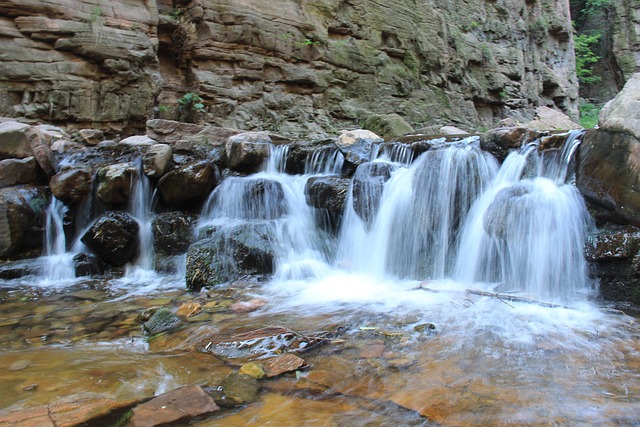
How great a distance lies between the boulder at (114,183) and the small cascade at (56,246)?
0.67 metres

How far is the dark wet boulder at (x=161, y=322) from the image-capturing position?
3.20 m

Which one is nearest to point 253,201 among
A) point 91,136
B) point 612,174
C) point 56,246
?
point 56,246

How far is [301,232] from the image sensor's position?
18.8 ft

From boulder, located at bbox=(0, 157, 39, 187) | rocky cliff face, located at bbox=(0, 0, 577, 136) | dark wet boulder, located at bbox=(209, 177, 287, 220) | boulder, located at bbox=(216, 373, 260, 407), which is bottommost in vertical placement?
boulder, located at bbox=(216, 373, 260, 407)

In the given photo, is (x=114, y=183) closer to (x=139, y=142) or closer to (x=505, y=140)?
(x=139, y=142)

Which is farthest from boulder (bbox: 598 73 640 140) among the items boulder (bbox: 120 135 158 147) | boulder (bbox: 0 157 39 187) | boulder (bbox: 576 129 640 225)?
boulder (bbox: 0 157 39 187)

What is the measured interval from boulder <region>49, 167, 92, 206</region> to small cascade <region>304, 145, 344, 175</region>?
10.4 feet

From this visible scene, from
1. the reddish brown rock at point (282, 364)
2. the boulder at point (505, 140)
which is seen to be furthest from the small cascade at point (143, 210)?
the boulder at point (505, 140)

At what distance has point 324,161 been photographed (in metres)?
6.56

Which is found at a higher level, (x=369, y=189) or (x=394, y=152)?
(x=394, y=152)

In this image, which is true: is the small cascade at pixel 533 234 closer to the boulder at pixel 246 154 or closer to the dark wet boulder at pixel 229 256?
the dark wet boulder at pixel 229 256

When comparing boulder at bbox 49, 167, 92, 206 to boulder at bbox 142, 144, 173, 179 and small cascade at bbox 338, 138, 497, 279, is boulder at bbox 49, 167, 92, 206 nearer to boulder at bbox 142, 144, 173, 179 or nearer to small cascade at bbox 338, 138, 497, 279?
boulder at bbox 142, 144, 173, 179

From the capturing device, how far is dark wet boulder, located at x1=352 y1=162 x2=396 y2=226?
5.37 metres

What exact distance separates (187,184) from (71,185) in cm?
157
